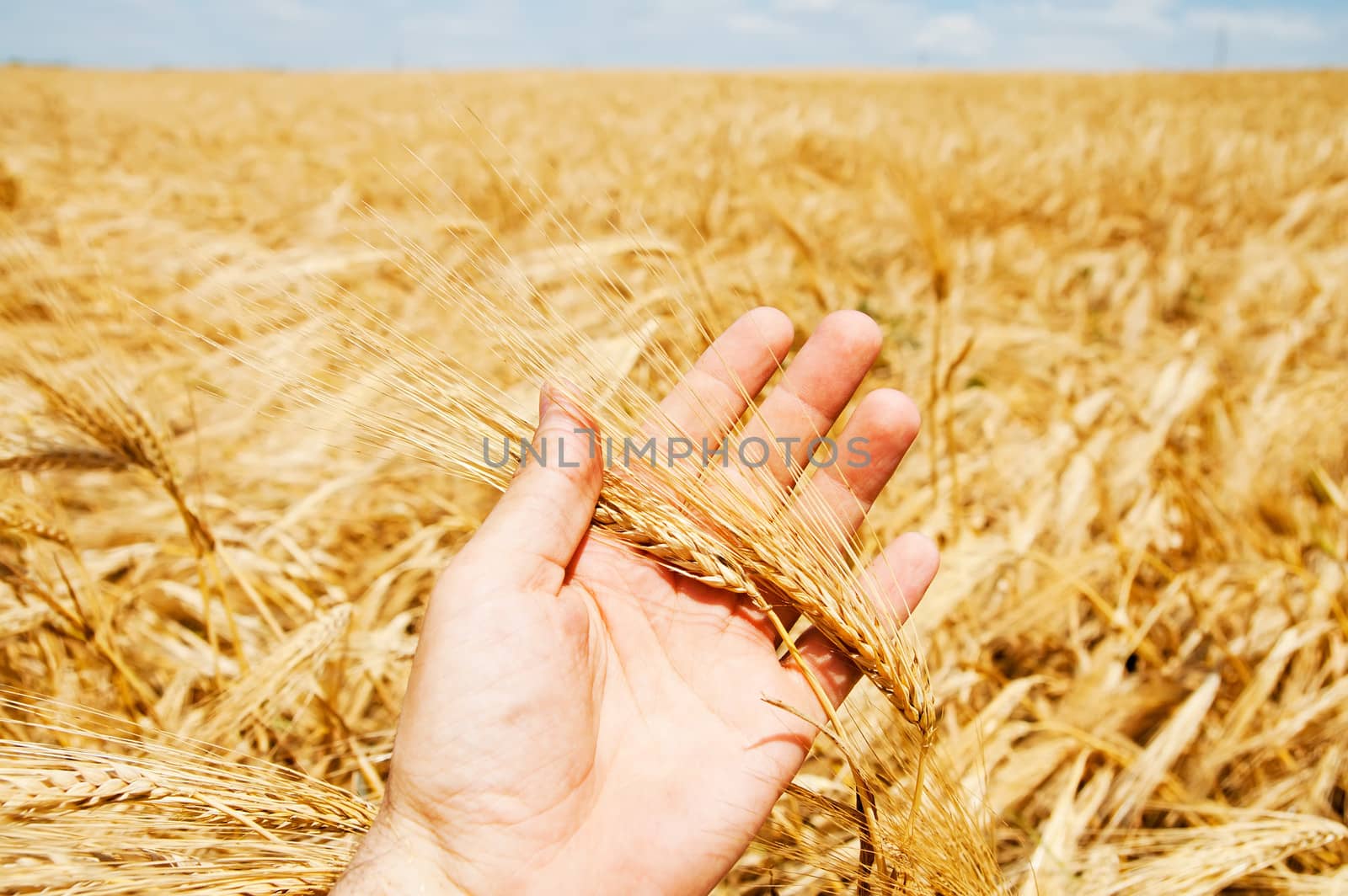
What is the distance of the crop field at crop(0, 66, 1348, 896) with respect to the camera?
1.01 metres

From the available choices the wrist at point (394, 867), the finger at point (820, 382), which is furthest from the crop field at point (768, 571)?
the finger at point (820, 382)

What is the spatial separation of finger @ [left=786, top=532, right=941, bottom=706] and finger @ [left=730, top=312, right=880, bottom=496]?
9.9 inches

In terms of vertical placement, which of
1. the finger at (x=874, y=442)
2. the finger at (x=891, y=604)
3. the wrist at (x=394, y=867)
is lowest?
the wrist at (x=394, y=867)

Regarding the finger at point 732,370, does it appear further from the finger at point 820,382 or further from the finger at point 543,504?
the finger at point 543,504

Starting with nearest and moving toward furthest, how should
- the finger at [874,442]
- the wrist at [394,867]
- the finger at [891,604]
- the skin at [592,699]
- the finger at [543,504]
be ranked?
the wrist at [394,867] < the skin at [592,699] < the finger at [543,504] < the finger at [891,604] < the finger at [874,442]

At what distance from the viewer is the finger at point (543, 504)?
118 cm

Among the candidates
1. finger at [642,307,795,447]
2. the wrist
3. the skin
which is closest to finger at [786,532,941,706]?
the skin

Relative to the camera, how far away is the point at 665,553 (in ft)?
4.10

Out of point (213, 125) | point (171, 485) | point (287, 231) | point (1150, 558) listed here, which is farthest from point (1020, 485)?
point (213, 125)

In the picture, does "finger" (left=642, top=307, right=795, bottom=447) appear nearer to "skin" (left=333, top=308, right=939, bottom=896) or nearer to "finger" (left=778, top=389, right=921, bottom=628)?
"skin" (left=333, top=308, right=939, bottom=896)

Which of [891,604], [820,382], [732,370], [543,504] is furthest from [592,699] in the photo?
[820,382]

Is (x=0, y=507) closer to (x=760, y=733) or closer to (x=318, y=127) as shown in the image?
(x=760, y=733)

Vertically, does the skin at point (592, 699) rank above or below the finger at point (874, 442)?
below

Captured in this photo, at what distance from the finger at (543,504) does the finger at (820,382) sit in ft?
1.36
